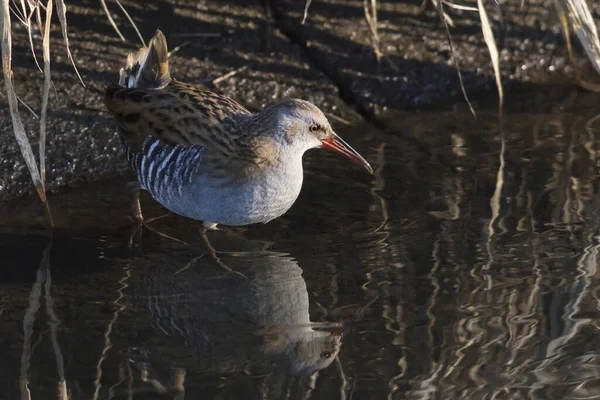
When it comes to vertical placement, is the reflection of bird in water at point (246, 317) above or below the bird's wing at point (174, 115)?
below

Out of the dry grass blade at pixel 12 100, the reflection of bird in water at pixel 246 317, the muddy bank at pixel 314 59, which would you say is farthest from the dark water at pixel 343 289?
the muddy bank at pixel 314 59

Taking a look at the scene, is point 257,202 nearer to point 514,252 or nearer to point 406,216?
point 406,216

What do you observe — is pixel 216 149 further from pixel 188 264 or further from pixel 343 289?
pixel 343 289

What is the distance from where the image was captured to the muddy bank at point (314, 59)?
5.12 metres

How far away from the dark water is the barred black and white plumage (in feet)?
0.67

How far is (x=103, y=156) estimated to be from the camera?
4883mm

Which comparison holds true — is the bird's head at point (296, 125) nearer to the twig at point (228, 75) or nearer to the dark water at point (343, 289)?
the dark water at point (343, 289)

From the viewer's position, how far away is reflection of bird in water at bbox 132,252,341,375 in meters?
3.28

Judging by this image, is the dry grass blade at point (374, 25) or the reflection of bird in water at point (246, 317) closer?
the reflection of bird in water at point (246, 317)

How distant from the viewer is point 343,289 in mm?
3760

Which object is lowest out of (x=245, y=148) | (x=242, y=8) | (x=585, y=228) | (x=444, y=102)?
(x=585, y=228)

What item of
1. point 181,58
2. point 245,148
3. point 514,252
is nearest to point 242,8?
point 181,58

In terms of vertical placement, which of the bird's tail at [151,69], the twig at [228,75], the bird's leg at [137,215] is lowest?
the bird's leg at [137,215]

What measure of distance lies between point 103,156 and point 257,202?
115 cm
